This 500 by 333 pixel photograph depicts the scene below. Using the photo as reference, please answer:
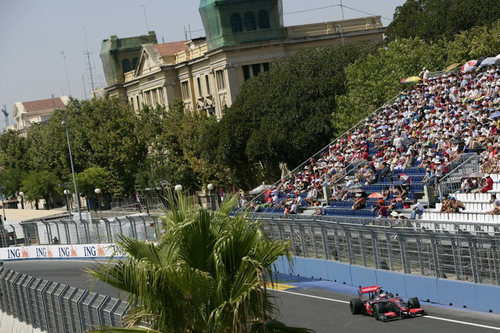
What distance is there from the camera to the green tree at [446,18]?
195 feet

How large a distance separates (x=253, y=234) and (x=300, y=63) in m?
48.9

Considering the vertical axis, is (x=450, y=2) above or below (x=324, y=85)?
above

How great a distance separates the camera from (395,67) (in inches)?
1986

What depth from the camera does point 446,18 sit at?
200ft

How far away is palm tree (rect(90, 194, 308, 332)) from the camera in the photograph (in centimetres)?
1042

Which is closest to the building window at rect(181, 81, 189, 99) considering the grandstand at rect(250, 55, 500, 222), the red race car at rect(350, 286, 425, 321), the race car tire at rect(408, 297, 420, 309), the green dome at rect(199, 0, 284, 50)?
the green dome at rect(199, 0, 284, 50)

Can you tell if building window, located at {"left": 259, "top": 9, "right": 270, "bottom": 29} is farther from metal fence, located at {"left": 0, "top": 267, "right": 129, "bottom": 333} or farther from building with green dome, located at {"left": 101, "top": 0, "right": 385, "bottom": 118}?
metal fence, located at {"left": 0, "top": 267, "right": 129, "bottom": 333}

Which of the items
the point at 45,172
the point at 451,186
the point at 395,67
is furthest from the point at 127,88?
the point at 451,186

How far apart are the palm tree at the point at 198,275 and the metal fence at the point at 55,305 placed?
1715mm

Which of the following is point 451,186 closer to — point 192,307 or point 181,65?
point 192,307

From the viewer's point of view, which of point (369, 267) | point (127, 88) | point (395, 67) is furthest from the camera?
point (127, 88)

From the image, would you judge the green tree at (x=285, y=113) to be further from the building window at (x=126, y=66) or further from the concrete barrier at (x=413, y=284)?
the building window at (x=126, y=66)

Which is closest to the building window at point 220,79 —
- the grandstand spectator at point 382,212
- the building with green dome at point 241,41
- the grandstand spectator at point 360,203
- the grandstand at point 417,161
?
the building with green dome at point 241,41

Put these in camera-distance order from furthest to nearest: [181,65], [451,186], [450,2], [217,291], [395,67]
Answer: [181,65], [450,2], [395,67], [451,186], [217,291]
